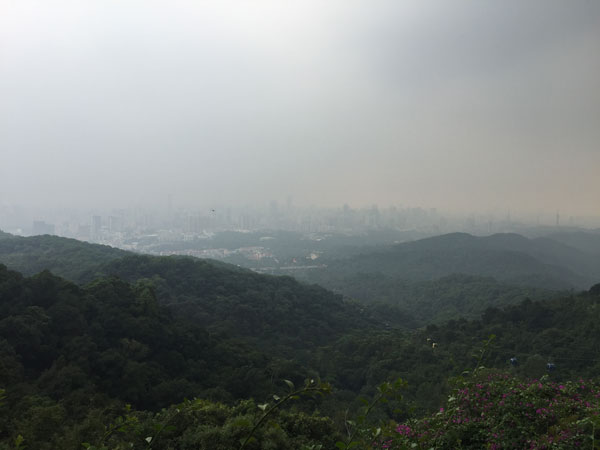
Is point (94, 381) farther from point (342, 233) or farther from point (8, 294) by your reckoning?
point (342, 233)

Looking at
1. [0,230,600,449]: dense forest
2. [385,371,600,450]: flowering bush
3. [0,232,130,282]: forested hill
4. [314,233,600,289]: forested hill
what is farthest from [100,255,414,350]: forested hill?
[314,233,600,289]: forested hill

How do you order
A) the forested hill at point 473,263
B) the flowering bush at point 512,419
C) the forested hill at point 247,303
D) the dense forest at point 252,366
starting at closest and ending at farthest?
1. the flowering bush at point 512,419
2. the dense forest at point 252,366
3. the forested hill at point 247,303
4. the forested hill at point 473,263

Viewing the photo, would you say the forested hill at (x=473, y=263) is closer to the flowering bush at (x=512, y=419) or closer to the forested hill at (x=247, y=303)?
the forested hill at (x=247, y=303)

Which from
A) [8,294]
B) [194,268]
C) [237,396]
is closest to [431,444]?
[237,396]

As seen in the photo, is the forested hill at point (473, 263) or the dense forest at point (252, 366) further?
the forested hill at point (473, 263)

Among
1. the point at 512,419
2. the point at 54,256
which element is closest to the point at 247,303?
the point at 54,256

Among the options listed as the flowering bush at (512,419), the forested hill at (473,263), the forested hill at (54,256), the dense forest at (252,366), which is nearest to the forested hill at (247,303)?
the dense forest at (252,366)
